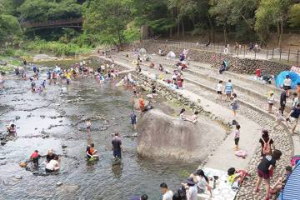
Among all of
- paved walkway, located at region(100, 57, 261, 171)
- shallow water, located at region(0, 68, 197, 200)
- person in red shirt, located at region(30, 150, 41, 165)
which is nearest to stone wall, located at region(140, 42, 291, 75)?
paved walkway, located at region(100, 57, 261, 171)

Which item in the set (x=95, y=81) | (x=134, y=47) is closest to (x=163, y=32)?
(x=134, y=47)

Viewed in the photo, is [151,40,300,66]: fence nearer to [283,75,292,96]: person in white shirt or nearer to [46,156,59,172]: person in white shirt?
[283,75,292,96]: person in white shirt

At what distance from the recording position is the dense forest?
118 ft

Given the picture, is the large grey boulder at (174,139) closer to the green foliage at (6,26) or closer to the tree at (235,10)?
the tree at (235,10)

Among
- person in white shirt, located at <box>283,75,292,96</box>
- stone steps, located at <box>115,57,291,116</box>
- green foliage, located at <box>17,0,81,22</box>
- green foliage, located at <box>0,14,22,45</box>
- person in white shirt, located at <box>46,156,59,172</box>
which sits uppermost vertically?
green foliage, located at <box>17,0,81,22</box>

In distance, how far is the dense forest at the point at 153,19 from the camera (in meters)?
35.9

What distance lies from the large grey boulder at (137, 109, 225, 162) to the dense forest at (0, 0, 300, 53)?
613 inches

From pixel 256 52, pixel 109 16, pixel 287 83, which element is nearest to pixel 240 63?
pixel 256 52

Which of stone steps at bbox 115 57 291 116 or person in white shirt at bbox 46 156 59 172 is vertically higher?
stone steps at bbox 115 57 291 116

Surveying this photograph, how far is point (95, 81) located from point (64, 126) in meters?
18.2

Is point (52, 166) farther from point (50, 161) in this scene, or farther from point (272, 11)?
point (272, 11)

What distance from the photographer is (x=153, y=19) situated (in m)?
59.3

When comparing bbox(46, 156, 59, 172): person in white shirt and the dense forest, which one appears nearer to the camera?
bbox(46, 156, 59, 172): person in white shirt

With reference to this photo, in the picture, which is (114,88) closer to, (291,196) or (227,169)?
(227,169)
